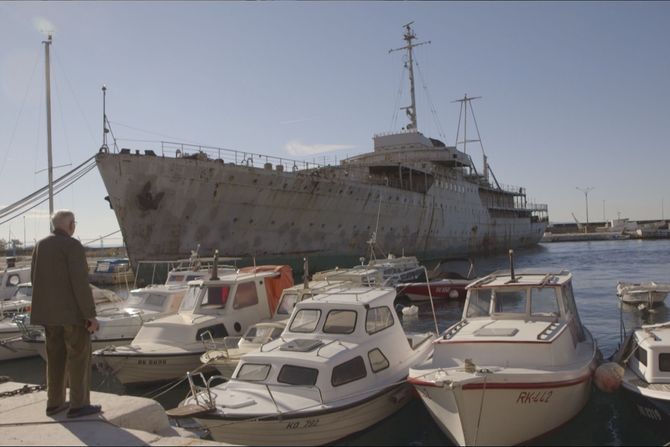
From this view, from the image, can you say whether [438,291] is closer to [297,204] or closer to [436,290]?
[436,290]

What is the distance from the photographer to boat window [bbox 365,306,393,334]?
981 cm

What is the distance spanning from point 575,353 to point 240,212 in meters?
23.5

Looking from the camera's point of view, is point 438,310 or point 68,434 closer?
point 68,434

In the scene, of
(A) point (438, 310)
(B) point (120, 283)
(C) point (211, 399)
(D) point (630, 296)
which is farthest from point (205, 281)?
(B) point (120, 283)

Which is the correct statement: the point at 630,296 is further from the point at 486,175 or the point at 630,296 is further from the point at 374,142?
the point at 486,175

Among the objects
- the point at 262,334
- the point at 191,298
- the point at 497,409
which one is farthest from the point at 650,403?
the point at 191,298

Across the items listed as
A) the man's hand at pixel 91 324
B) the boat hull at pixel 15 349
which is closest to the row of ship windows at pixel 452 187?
the boat hull at pixel 15 349

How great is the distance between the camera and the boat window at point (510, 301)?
10.3m

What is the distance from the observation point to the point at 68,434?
15.1 ft

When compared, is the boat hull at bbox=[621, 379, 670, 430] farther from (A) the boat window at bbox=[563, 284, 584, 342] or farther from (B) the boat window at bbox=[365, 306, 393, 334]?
(B) the boat window at bbox=[365, 306, 393, 334]

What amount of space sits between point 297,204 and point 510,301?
23.6 m

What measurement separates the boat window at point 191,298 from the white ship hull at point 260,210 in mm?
14704

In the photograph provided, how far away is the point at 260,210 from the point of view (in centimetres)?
3147

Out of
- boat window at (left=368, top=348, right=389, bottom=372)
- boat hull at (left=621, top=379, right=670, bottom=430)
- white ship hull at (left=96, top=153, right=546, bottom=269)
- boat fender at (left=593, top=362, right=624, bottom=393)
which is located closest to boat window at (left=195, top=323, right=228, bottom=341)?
boat window at (left=368, top=348, right=389, bottom=372)
